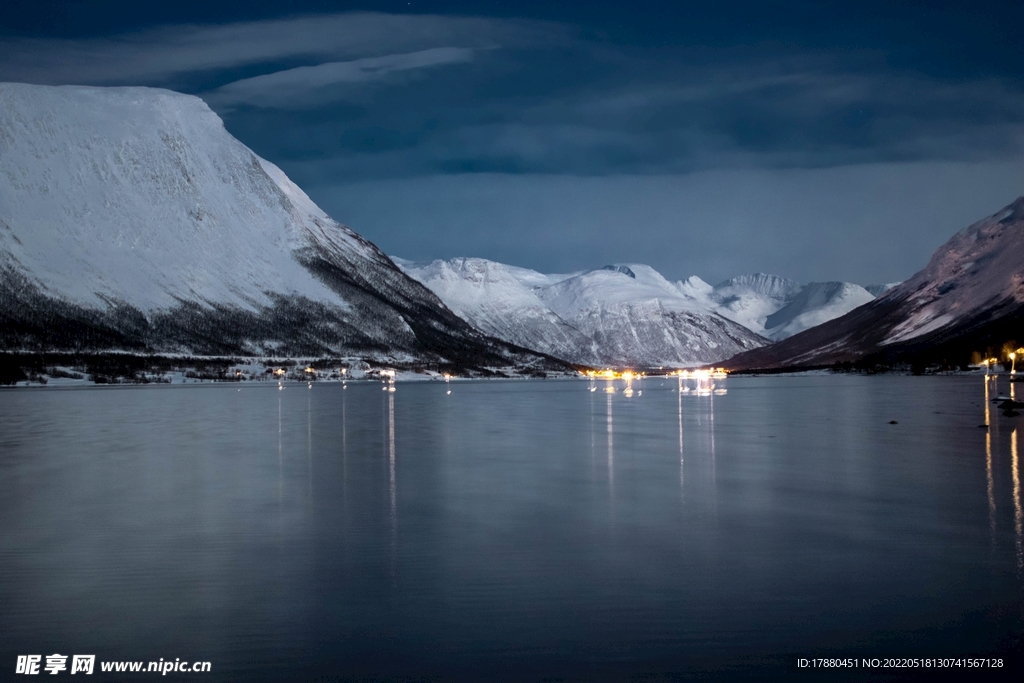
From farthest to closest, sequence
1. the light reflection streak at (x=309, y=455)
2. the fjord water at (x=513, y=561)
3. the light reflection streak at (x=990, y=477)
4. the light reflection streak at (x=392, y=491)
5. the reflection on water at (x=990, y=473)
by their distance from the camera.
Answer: the light reflection streak at (x=309, y=455)
the reflection on water at (x=990, y=473)
the light reflection streak at (x=990, y=477)
the light reflection streak at (x=392, y=491)
the fjord water at (x=513, y=561)

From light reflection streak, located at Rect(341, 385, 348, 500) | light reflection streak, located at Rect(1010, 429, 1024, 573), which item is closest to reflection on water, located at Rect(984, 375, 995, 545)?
light reflection streak, located at Rect(1010, 429, 1024, 573)

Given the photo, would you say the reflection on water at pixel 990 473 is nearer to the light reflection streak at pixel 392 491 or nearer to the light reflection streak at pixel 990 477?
the light reflection streak at pixel 990 477

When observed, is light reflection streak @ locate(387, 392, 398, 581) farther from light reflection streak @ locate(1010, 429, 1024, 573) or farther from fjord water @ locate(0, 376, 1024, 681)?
light reflection streak @ locate(1010, 429, 1024, 573)

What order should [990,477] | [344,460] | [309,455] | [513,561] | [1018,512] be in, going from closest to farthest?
[513,561], [1018,512], [990,477], [344,460], [309,455]

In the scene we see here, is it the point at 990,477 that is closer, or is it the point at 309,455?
the point at 990,477

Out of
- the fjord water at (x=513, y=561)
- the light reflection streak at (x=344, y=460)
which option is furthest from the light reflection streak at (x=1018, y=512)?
the light reflection streak at (x=344, y=460)

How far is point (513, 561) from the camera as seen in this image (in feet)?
68.8

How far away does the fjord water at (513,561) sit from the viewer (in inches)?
585

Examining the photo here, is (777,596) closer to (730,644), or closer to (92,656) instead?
(730,644)

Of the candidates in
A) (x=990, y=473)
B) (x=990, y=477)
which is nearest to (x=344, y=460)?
(x=990, y=477)

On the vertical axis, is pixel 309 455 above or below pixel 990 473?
above

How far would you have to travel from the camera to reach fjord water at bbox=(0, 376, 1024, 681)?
1487 cm

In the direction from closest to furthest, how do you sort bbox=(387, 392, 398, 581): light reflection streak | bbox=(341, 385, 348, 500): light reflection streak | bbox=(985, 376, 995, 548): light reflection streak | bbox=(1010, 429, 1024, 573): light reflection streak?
bbox=(1010, 429, 1024, 573): light reflection streak
bbox=(387, 392, 398, 581): light reflection streak
bbox=(985, 376, 995, 548): light reflection streak
bbox=(341, 385, 348, 500): light reflection streak

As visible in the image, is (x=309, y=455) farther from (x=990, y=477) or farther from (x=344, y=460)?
(x=990, y=477)
